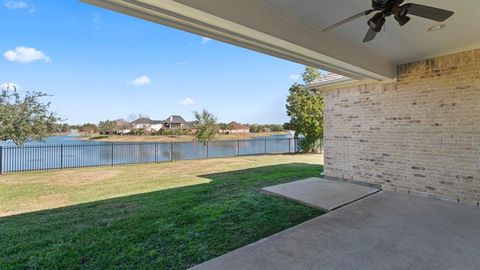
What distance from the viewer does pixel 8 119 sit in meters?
8.03

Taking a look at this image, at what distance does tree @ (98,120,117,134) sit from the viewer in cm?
2362

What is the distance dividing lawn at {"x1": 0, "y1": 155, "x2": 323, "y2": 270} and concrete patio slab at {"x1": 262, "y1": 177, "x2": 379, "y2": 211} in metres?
0.28

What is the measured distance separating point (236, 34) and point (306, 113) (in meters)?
11.5

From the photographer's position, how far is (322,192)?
4.86 m

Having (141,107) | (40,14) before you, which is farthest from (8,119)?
(141,107)

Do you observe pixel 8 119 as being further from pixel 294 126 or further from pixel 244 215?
pixel 294 126

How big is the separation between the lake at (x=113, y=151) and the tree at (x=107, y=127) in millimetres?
11509

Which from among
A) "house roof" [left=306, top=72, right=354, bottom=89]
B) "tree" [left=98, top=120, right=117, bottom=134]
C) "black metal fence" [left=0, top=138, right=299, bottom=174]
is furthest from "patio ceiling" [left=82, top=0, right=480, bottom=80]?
"tree" [left=98, top=120, right=117, bottom=134]

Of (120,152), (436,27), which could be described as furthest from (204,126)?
(436,27)

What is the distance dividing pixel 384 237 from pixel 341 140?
3509 millimetres

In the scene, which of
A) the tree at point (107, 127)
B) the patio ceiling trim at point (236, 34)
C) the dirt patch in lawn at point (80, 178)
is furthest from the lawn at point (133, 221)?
the tree at point (107, 127)

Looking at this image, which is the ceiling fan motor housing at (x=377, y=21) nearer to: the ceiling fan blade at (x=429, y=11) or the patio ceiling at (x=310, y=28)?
the ceiling fan blade at (x=429, y=11)

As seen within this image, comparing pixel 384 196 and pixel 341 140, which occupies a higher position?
pixel 341 140

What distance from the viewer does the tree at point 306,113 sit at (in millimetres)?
13688
